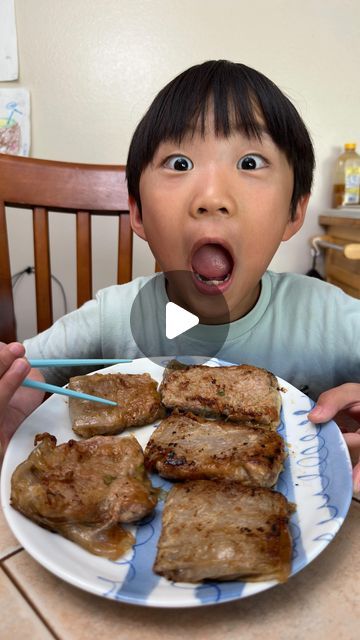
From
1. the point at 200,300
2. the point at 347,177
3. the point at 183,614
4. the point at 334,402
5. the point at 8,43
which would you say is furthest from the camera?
the point at 347,177

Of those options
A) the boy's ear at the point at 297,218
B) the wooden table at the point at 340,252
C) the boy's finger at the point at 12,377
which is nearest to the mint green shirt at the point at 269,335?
the boy's ear at the point at 297,218

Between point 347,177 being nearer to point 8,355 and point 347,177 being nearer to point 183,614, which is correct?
point 8,355

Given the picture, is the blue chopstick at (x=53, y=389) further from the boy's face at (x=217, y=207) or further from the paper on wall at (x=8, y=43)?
the paper on wall at (x=8, y=43)

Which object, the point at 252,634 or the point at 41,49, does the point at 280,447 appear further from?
the point at 41,49

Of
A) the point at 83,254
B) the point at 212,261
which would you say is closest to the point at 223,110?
the point at 212,261

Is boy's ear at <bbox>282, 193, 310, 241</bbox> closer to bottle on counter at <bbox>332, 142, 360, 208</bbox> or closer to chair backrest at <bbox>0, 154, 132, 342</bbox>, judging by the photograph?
chair backrest at <bbox>0, 154, 132, 342</bbox>

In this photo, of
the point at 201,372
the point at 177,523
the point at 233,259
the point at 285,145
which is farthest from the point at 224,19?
the point at 177,523
